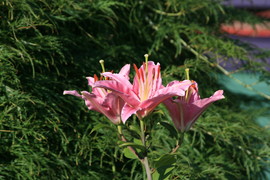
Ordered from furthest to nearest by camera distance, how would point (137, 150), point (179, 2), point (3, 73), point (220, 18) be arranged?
point (220, 18) < point (179, 2) < point (3, 73) < point (137, 150)

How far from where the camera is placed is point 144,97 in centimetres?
54

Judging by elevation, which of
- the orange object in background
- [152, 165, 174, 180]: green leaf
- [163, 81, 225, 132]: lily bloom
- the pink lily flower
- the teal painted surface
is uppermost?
the pink lily flower

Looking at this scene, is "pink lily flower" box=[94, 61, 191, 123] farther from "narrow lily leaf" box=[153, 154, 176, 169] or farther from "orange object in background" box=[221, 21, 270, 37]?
"orange object in background" box=[221, 21, 270, 37]

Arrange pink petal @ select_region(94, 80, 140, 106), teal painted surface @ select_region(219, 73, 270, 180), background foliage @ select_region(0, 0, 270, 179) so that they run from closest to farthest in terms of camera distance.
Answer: pink petal @ select_region(94, 80, 140, 106) → background foliage @ select_region(0, 0, 270, 179) → teal painted surface @ select_region(219, 73, 270, 180)

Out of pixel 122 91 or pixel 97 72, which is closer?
pixel 122 91

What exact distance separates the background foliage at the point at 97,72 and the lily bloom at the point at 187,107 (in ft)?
0.86

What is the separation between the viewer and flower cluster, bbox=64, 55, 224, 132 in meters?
0.51

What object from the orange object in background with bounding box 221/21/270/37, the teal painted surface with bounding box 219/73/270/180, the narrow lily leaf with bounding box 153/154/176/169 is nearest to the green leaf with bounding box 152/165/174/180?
the narrow lily leaf with bounding box 153/154/176/169

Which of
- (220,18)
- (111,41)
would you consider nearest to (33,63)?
(111,41)

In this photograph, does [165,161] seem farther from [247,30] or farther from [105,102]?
[247,30]

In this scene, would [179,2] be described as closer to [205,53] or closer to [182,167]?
[205,53]

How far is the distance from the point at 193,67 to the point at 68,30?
1.17ft

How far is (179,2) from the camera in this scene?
46.2 inches

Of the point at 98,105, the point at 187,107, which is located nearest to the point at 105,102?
the point at 98,105
